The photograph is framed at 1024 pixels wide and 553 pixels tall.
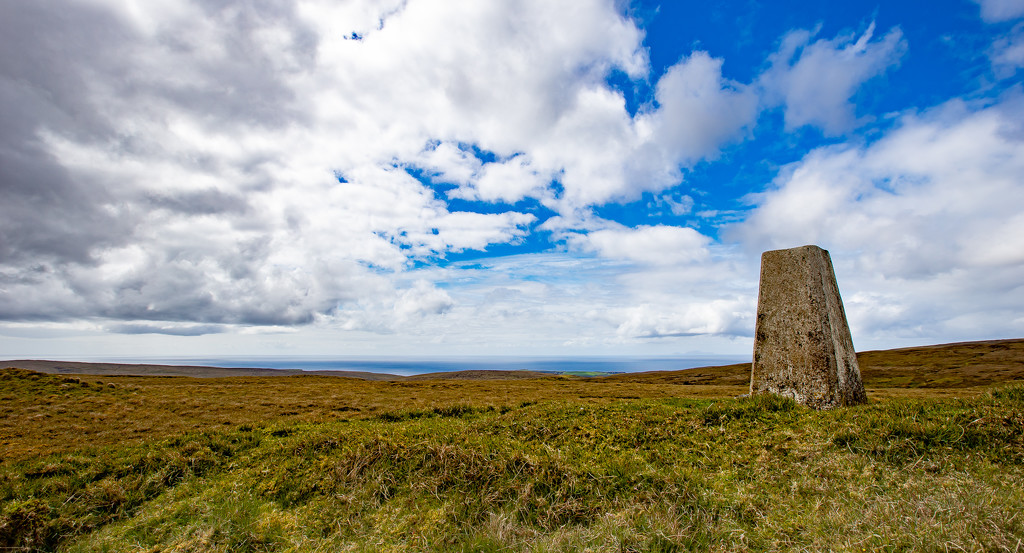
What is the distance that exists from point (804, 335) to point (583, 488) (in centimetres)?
887

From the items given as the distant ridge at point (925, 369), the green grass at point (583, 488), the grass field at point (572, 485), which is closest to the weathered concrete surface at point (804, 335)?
the grass field at point (572, 485)

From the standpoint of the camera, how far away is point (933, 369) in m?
57.2

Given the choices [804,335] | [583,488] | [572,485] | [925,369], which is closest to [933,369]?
[925,369]

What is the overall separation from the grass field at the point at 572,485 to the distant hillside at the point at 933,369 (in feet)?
151

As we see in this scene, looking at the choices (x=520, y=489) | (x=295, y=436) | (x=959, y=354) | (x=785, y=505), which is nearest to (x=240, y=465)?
(x=295, y=436)

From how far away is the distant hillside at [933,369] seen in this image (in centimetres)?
4534

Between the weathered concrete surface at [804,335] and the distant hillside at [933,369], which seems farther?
the distant hillside at [933,369]

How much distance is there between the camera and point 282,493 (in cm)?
757

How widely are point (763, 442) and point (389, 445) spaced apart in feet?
22.8

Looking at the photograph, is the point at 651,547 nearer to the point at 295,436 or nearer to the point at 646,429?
the point at 646,429

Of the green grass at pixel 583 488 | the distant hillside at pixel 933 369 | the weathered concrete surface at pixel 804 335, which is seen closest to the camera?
the green grass at pixel 583 488

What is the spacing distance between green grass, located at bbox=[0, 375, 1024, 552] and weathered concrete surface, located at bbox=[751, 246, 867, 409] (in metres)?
2.46

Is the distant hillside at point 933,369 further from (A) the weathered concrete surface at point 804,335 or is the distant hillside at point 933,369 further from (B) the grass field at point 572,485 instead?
(B) the grass field at point 572,485

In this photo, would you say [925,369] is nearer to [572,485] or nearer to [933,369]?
[933,369]
